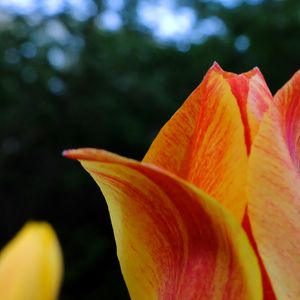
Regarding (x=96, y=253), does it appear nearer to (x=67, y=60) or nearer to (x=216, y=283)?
(x=67, y=60)

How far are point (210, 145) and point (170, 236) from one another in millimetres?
37

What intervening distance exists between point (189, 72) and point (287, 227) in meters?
4.22

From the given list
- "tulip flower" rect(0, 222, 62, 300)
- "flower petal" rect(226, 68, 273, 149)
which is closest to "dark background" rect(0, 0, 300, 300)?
"tulip flower" rect(0, 222, 62, 300)

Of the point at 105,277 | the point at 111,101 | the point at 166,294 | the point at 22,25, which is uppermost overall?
the point at 166,294

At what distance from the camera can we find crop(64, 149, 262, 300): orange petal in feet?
0.81

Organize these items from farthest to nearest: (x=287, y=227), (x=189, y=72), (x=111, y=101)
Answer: (x=189, y=72) → (x=111, y=101) → (x=287, y=227)

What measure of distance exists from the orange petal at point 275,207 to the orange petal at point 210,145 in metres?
0.01

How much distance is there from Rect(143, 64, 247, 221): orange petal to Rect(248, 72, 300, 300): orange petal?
0.4 inches

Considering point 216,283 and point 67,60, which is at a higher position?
point 216,283

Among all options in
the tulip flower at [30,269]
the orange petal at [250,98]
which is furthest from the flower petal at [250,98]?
the tulip flower at [30,269]

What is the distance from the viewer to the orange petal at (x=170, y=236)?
0.81 feet

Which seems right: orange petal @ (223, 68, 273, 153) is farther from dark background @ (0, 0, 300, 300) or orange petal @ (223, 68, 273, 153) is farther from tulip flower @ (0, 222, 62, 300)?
dark background @ (0, 0, 300, 300)

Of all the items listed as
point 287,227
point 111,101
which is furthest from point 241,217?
point 111,101

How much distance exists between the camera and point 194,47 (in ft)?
14.6
